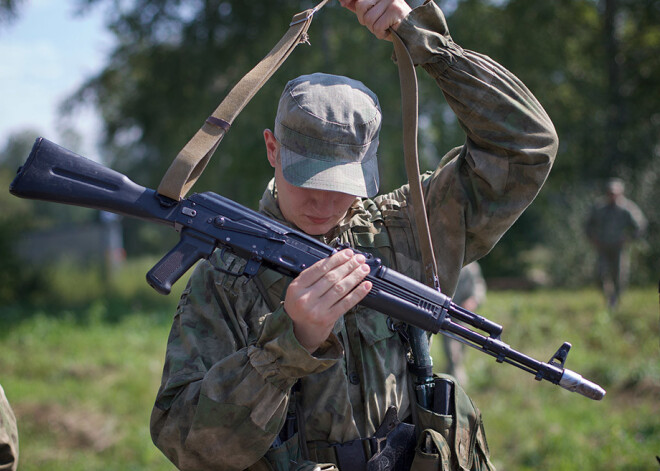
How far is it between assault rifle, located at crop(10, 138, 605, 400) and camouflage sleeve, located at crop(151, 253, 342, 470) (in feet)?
0.84

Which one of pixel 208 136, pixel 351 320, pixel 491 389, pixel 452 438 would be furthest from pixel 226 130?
pixel 491 389

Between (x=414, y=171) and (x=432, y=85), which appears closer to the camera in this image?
(x=414, y=171)

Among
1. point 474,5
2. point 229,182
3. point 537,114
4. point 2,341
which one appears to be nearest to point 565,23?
point 474,5

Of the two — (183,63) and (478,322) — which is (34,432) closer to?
(478,322)

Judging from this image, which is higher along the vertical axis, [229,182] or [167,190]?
[167,190]

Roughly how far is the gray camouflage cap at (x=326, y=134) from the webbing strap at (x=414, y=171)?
153 millimetres

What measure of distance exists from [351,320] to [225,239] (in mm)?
491

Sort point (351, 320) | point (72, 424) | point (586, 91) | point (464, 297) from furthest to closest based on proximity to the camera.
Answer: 1. point (586, 91)
2. point (464, 297)
3. point (72, 424)
4. point (351, 320)

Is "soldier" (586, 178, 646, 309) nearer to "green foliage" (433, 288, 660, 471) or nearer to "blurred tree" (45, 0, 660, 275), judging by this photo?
"green foliage" (433, 288, 660, 471)

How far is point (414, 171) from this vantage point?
2.11m

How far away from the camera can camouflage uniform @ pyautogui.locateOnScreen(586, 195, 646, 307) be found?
12.0 metres

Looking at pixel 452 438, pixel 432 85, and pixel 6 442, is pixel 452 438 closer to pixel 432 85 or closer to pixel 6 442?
pixel 6 442

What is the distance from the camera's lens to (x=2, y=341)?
33.5ft

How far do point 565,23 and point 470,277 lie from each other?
45.8 feet
